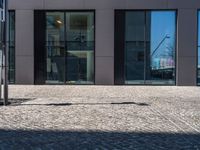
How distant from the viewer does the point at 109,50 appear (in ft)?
82.9

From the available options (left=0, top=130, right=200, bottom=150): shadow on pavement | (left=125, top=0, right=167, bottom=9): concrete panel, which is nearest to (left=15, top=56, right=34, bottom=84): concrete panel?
(left=125, top=0, right=167, bottom=9): concrete panel

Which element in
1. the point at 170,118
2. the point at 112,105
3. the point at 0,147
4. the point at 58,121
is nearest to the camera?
the point at 0,147

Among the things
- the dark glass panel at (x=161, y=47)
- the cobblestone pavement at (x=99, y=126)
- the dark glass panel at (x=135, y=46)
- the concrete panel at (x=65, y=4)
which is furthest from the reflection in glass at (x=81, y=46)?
the cobblestone pavement at (x=99, y=126)

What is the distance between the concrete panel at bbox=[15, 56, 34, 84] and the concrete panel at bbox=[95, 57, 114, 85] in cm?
378

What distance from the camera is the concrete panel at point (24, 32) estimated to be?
2562 centimetres

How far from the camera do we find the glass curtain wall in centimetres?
2544

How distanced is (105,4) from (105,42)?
2.16 metres

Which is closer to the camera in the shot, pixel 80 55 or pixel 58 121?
pixel 58 121

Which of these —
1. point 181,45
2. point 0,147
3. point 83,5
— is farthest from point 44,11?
point 0,147

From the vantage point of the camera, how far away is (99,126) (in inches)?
392

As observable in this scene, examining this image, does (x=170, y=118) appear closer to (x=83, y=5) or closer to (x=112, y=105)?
(x=112, y=105)

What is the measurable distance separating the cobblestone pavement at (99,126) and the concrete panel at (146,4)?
1133cm

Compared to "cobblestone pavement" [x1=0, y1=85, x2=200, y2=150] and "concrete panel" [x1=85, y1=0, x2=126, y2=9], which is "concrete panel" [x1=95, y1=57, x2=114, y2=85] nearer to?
"concrete panel" [x1=85, y1=0, x2=126, y2=9]

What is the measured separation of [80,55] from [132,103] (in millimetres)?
10948
